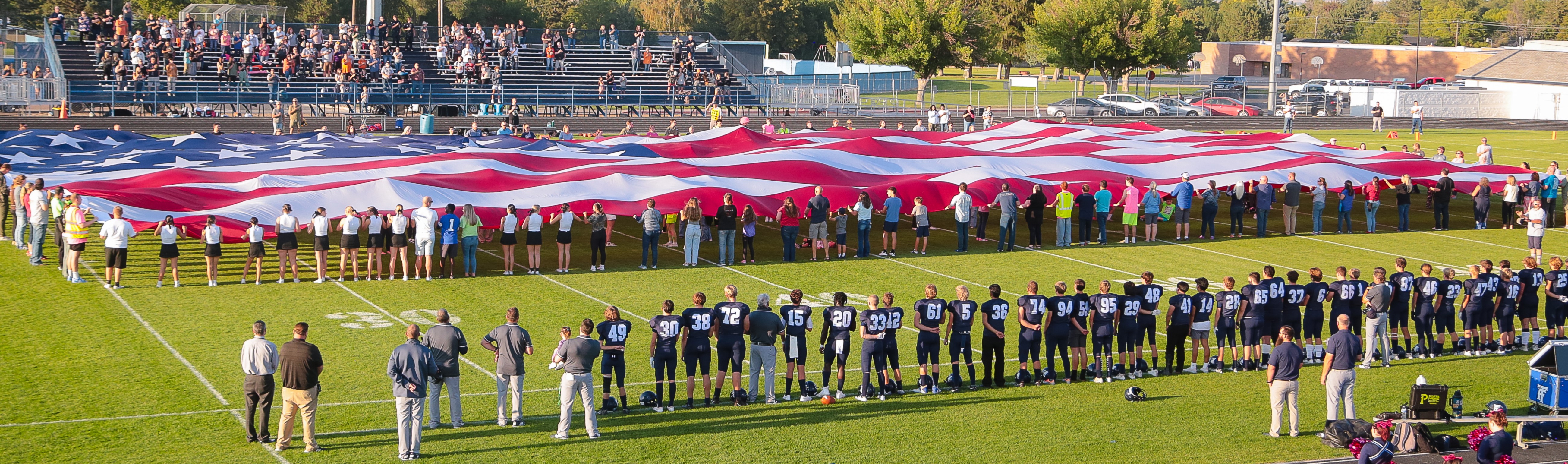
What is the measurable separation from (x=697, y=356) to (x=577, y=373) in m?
1.38

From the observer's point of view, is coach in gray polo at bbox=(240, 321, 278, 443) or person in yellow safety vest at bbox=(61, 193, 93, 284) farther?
person in yellow safety vest at bbox=(61, 193, 93, 284)

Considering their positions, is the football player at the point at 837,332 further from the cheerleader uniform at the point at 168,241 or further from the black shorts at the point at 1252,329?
the cheerleader uniform at the point at 168,241

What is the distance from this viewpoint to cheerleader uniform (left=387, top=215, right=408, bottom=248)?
668 inches

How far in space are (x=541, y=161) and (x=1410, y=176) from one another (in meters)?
15.9

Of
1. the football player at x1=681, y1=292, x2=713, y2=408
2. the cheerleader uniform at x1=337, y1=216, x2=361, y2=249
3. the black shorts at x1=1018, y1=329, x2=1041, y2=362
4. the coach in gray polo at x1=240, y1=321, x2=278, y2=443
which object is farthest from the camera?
the cheerleader uniform at x1=337, y1=216, x2=361, y2=249

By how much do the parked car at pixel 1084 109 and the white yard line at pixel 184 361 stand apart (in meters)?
36.9

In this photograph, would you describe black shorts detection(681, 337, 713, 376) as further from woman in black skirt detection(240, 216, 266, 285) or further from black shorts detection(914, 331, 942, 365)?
woman in black skirt detection(240, 216, 266, 285)

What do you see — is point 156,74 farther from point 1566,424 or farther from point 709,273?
point 1566,424

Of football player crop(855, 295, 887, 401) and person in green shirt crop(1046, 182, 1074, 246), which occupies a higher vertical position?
person in green shirt crop(1046, 182, 1074, 246)

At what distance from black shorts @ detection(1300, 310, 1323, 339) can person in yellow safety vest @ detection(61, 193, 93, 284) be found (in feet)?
46.7

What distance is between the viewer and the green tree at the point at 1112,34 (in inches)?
2000

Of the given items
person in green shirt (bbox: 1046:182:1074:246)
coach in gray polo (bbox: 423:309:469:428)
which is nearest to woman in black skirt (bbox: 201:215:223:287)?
coach in gray polo (bbox: 423:309:469:428)

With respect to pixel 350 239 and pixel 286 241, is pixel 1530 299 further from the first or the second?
pixel 286 241

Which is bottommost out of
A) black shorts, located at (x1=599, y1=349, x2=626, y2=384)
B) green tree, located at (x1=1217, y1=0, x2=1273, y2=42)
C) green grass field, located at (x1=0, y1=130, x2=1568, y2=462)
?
green grass field, located at (x1=0, y1=130, x2=1568, y2=462)
